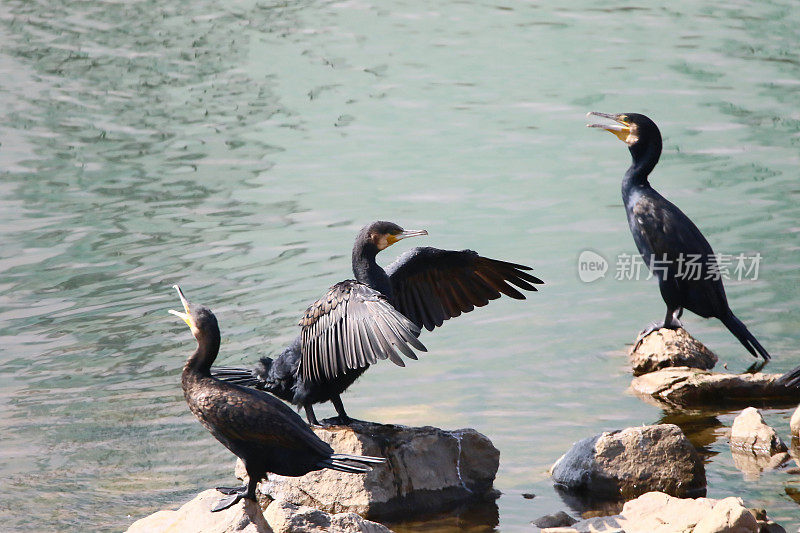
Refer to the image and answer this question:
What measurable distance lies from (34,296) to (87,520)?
375cm

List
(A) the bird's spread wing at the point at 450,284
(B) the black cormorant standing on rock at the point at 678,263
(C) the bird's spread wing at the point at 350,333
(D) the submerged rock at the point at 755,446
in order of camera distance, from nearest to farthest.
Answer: (C) the bird's spread wing at the point at 350,333
(D) the submerged rock at the point at 755,446
(A) the bird's spread wing at the point at 450,284
(B) the black cormorant standing on rock at the point at 678,263

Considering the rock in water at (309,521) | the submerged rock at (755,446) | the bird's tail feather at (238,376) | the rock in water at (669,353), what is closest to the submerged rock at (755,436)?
the submerged rock at (755,446)

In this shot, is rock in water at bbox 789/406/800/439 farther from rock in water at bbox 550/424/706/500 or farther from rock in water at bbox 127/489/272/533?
rock in water at bbox 127/489/272/533

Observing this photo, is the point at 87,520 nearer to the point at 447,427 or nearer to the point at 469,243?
the point at 447,427

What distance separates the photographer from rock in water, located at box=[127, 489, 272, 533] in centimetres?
432

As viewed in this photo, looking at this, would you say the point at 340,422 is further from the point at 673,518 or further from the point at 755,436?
the point at 755,436

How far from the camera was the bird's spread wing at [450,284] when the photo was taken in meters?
5.80

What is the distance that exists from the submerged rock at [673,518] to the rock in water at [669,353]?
206 centimetres

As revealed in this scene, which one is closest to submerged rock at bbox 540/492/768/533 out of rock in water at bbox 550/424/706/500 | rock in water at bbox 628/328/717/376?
rock in water at bbox 550/424/706/500

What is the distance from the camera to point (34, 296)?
862cm

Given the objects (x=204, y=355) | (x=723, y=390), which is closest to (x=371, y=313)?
(x=204, y=355)

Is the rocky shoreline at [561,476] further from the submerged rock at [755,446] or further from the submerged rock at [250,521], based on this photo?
the submerged rock at [250,521]

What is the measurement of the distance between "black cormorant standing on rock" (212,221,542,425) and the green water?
2.52 feet

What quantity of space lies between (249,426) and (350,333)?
2.25 feet
